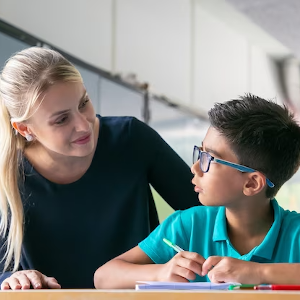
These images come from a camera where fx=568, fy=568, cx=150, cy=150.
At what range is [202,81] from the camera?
5242mm

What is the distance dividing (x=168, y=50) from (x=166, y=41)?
78 mm

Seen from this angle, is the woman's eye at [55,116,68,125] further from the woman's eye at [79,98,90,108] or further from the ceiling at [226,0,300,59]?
the ceiling at [226,0,300,59]

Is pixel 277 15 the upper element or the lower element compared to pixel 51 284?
upper

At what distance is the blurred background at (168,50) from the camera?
3.19m

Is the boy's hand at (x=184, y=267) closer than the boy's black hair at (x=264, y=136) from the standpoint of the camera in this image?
Yes

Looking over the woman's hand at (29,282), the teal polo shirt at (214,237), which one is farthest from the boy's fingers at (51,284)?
the teal polo shirt at (214,237)

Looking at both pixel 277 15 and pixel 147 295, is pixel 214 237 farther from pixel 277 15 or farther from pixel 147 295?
pixel 277 15

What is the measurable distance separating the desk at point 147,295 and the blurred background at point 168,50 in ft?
7.53

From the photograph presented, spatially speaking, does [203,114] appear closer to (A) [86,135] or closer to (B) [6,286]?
(A) [86,135]

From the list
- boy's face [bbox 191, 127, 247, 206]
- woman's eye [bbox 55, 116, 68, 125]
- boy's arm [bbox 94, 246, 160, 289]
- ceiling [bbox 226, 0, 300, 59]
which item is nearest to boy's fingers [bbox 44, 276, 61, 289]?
boy's arm [bbox 94, 246, 160, 289]

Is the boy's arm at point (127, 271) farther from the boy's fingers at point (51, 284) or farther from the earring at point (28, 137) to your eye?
the earring at point (28, 137)

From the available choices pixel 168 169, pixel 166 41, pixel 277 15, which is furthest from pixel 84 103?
pixel 166 41

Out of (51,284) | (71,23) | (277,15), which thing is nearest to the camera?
(51,284)

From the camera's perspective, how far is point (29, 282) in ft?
3.79
